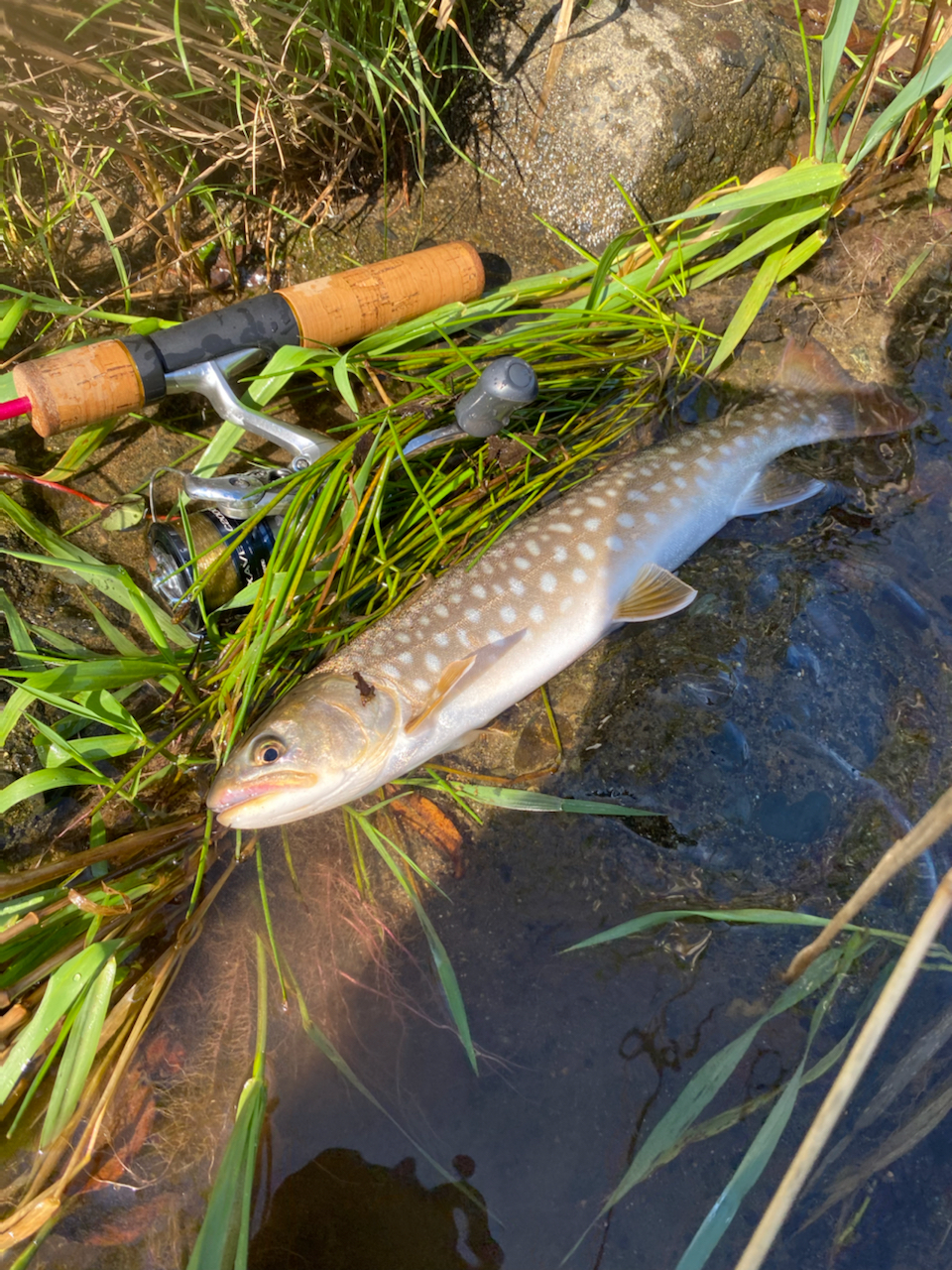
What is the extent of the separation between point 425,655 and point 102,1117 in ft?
5.14

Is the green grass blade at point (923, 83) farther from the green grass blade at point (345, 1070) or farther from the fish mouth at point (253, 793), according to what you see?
the green grass blade at point (345, 1070)

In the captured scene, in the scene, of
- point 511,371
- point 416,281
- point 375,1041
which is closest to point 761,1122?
point 375,1041

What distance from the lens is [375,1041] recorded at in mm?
2404

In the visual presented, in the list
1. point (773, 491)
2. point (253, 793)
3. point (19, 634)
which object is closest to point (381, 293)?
point (773, 491)

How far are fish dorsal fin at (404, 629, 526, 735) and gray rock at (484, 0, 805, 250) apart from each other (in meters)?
2.04

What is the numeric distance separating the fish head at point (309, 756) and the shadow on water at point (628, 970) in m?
0.46

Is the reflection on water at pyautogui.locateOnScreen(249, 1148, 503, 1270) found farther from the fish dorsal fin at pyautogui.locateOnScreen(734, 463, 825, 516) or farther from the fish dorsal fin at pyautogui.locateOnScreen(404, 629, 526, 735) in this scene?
the fish dorsal fin at pyautogui.locateOnScreen(734, 463, 825, 516)

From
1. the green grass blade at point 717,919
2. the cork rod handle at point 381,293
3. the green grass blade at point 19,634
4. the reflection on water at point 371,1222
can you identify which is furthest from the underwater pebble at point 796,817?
the green grass blade at point 19,634

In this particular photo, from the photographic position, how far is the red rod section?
2570 mm

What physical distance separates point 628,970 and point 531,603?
115 cm

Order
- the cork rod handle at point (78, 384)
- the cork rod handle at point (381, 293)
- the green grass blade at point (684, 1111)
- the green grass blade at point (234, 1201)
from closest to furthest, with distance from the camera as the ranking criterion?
1. the green grass blade at point (234, 1201)
2. the green grass blade at point (684, 1111)
3. the cork rod handle at point (78, 384)
4. the cork rod handle at point (381, 293)

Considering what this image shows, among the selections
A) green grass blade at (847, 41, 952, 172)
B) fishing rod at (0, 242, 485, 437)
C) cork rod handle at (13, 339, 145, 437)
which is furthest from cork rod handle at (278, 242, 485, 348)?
green grass blade at (847, 41, 952, 172)

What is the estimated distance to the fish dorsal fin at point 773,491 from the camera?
115 inches

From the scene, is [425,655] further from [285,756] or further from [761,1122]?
[761,1122]
